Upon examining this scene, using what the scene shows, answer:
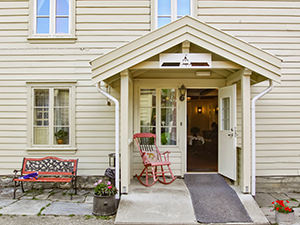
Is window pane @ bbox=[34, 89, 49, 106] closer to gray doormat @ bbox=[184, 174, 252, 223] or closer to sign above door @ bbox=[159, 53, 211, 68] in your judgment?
sign above door @ bbox=[159, 53, 211, 68]

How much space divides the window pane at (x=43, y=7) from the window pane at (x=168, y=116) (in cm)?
363

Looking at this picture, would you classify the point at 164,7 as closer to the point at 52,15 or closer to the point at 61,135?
the point at 52,15

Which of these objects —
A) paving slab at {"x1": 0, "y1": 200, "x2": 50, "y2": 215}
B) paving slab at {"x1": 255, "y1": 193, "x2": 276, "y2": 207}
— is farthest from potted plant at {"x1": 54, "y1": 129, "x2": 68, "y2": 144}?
paving slab at {"x1": 255, "y1": 193, "x2": 276, "y2": 207}

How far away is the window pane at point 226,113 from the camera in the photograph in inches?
Answer: 205

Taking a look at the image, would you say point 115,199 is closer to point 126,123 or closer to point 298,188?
point 126,123

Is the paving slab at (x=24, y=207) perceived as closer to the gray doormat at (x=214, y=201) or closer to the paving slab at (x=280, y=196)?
the gray doormat at (x=214, y=201)

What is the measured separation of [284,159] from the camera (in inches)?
221

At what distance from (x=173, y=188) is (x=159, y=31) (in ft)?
9.89

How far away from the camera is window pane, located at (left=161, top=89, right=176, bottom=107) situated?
5793mm

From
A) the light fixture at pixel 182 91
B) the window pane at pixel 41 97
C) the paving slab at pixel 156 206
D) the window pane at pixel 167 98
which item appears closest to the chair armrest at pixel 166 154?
the paving slab at pixel 156 206

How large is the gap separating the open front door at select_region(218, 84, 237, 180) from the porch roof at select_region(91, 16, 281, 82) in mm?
750

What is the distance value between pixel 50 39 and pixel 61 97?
1372 mm

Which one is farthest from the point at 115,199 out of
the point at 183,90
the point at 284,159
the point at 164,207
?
the point at 284,159

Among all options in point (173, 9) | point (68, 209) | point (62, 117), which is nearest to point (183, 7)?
point (173, 9)
